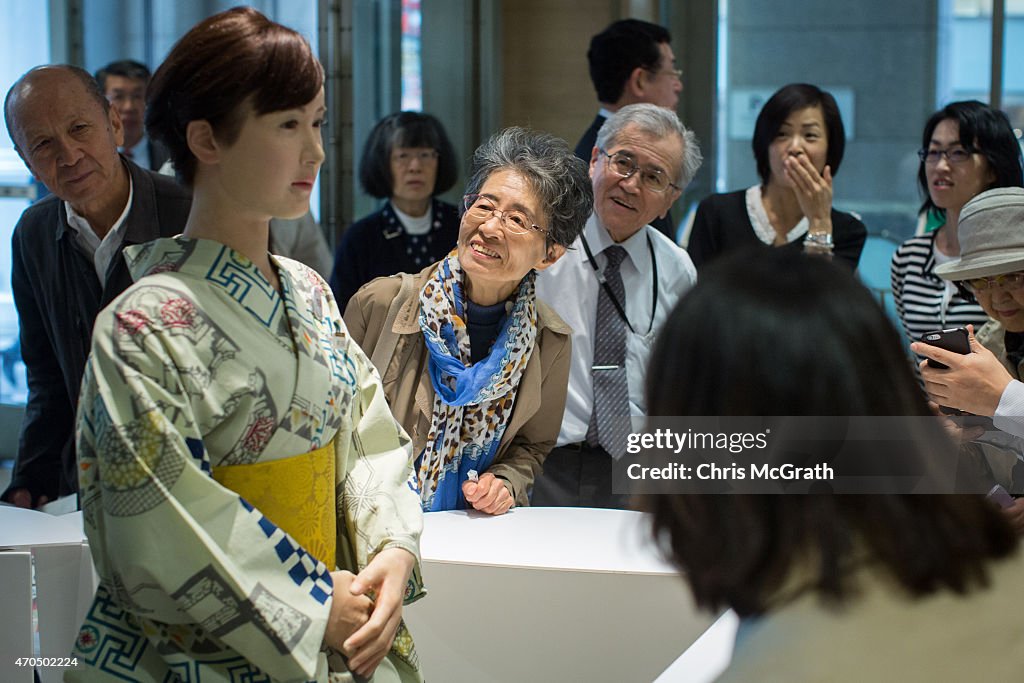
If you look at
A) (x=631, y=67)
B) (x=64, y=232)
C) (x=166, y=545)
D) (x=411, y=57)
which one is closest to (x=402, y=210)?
(x=631, y=67)

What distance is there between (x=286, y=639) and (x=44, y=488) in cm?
124

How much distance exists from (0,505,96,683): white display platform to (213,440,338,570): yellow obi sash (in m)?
0.61

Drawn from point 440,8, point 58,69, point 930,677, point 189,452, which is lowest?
point 930,677

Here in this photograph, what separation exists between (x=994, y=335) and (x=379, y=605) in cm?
148

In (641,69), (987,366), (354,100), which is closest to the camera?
(987,366)

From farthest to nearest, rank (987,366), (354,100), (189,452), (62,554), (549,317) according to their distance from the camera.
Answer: (354,100) → (549,317) → (987,366) → (62,554) → (189,452)

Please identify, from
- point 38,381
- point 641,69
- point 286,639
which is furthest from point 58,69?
point 641,69

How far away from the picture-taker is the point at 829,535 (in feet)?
2.92

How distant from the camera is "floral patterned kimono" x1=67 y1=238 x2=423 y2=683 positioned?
46.6 inches

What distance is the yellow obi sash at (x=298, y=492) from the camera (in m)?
1.30

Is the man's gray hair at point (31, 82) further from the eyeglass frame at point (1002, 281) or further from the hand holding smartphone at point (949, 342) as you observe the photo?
the eyeglass frame at point (1002, 281)

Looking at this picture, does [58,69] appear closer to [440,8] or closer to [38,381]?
[38,381]

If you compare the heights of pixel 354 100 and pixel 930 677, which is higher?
pixel 354 100

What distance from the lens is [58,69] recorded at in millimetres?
2189
